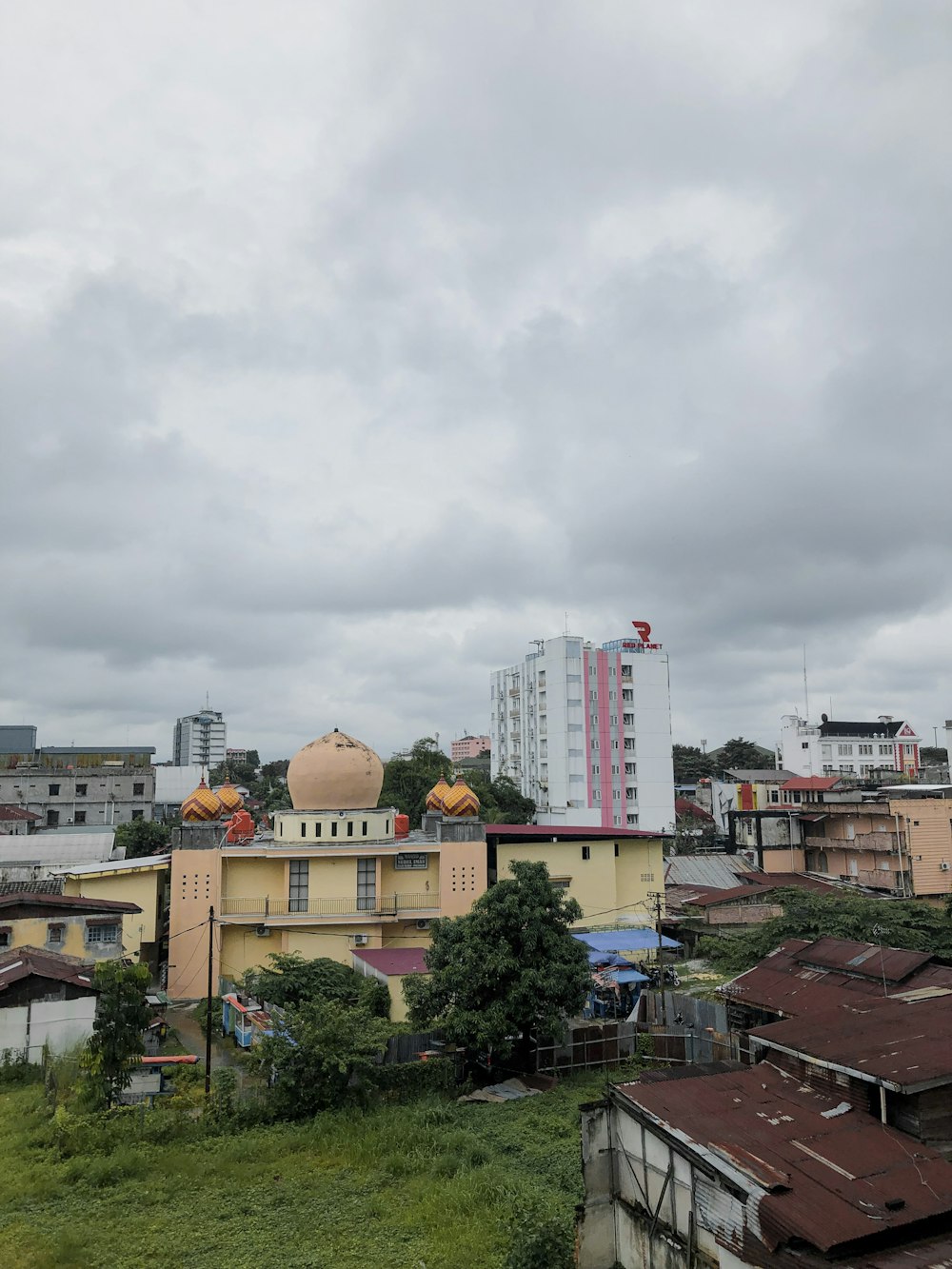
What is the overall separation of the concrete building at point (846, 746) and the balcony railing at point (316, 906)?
205 feet

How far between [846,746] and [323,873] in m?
67.2

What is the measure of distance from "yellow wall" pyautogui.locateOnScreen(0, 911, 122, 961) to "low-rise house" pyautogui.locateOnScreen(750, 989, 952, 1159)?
2162cm

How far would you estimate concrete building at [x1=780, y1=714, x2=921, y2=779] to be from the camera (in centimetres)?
8600

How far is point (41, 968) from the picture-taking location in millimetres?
22500

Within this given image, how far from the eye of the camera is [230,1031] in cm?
2659

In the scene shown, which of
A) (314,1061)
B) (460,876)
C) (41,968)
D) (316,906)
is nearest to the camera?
(314,1061)

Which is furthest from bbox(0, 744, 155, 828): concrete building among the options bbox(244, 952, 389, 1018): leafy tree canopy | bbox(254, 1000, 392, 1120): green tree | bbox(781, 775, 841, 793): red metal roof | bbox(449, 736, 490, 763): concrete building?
bbox(449, 736, 490, 763): concrete building

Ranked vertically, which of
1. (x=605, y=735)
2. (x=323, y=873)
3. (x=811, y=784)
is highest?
(x=605, y=735)

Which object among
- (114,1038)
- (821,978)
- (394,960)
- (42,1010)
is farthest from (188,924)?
(821,978)

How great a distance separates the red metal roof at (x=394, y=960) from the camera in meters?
28.5

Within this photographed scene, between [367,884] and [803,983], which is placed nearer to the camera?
[803,983]

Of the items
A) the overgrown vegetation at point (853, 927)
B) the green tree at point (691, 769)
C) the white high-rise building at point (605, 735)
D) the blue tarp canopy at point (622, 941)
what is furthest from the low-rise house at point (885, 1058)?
the green tree at point (691, 769)

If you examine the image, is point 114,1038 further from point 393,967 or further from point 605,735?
point 605,735

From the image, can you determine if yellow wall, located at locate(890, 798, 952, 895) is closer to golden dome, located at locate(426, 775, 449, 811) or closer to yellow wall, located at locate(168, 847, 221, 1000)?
golden dome, located at locate(426, 775, 449, 811)
